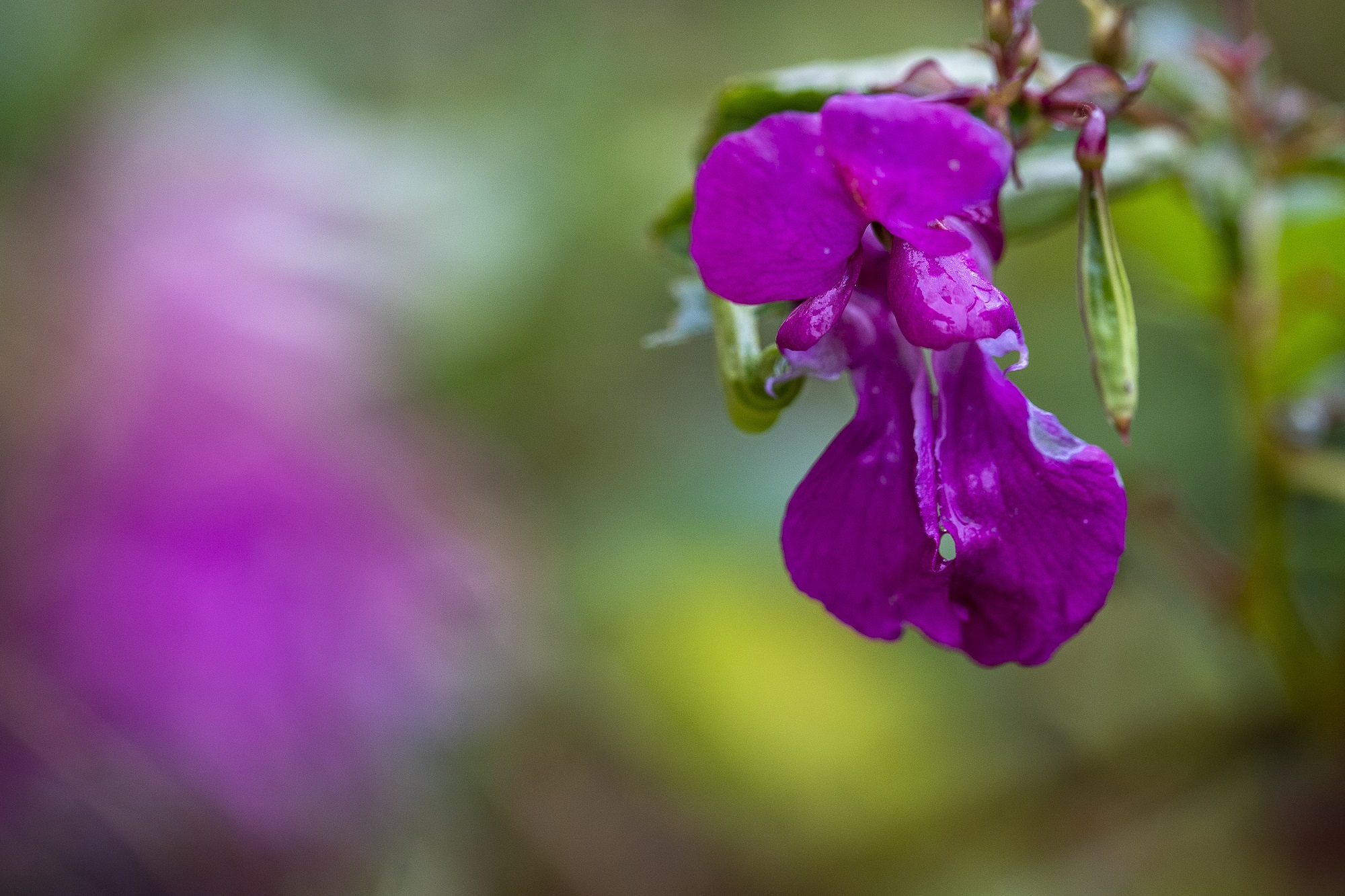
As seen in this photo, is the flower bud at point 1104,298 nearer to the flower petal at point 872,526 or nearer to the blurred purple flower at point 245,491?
the flower petal at point 872,526

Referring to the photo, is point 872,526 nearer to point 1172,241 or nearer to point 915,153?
point 915,153

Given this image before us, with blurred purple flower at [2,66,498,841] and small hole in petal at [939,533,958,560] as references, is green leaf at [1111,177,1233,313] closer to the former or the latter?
small hole in petal at [939,533,958,560]

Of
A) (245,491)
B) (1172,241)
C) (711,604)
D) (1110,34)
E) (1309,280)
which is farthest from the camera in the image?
(711,604)

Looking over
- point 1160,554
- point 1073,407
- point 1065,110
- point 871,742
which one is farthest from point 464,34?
point 1065,110

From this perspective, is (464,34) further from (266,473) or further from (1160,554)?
(1160,554)

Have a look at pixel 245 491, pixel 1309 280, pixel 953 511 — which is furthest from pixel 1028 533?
pixel 245 491

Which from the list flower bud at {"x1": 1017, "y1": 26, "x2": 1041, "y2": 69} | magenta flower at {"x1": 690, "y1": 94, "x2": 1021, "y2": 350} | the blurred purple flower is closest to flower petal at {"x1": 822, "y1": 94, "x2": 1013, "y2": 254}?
magenta flower at {"x1": 690, "y1": 94, "x2": 1021, "y2": 350}
